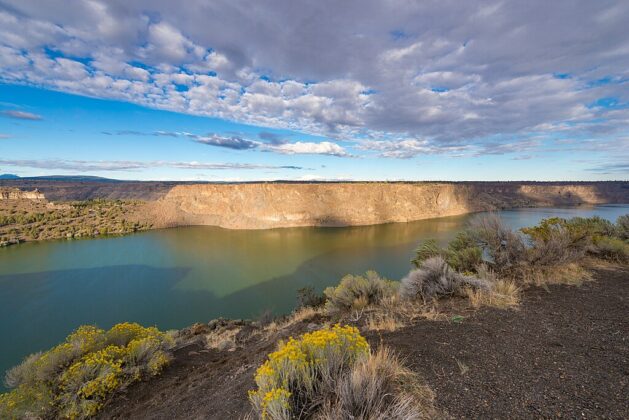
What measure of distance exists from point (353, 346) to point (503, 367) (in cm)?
147

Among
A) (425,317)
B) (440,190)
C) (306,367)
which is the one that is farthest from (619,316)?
(440,190)

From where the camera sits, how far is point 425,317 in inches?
161

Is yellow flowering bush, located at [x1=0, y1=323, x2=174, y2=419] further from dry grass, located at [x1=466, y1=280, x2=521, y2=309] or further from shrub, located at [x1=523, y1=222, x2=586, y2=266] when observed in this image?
shrub, located at [x1=523, y1=222, x2=586, y2=266]

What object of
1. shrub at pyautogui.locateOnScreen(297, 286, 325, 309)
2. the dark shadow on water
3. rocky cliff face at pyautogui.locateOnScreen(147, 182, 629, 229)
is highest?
rocky cliff face at pyautogui.locateOnScreen(147, 182, 629, 229)

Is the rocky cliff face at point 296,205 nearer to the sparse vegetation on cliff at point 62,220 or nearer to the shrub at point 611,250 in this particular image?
the sparse vegetation on cliff at point 62,220

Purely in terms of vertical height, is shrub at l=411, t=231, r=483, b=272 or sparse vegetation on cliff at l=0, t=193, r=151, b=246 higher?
shrub at l=411, t=231, r=483, b=272

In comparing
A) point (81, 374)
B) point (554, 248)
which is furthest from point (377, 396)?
point (554, 248)

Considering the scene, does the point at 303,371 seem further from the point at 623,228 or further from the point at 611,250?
the point at 623,228

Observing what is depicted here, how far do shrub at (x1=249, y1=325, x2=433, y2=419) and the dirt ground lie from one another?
0.35 m

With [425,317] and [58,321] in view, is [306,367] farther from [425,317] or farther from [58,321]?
[58,321]

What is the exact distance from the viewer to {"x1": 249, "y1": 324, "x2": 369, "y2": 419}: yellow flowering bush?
75.8 inches

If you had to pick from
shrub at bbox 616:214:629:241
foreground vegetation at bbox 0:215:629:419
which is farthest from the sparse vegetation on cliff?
shrub at bbox 616:214:629:241

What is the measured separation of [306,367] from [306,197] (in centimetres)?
4401

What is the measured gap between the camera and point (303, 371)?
7.02 feet
